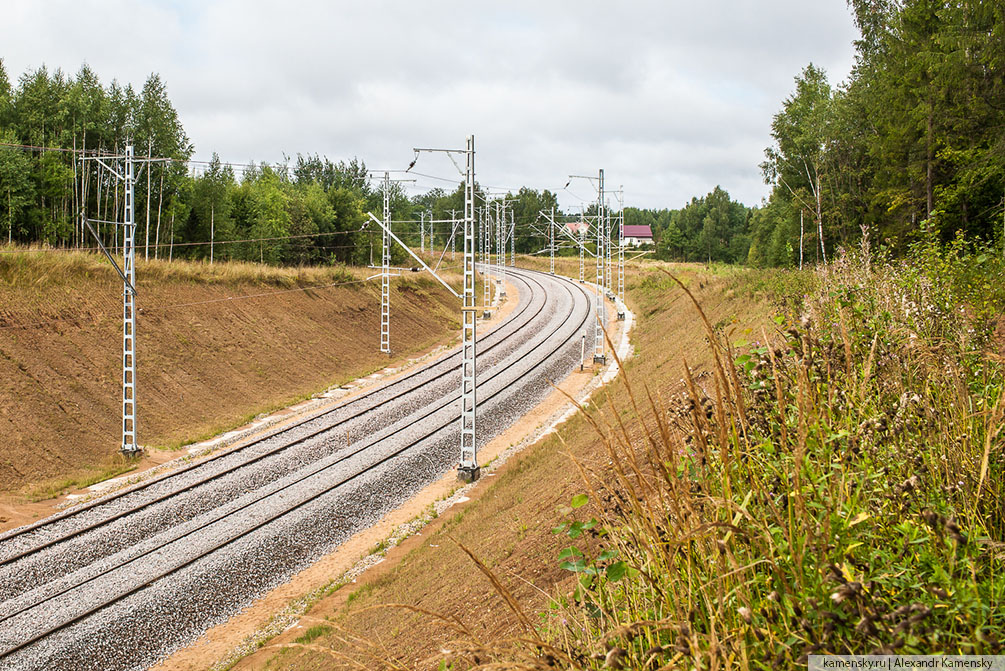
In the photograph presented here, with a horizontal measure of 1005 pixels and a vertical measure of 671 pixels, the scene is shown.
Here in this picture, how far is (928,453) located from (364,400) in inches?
1111

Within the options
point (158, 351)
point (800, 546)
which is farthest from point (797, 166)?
point (800, 546)

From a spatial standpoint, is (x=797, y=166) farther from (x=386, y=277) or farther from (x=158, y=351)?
(x=158, y=351)

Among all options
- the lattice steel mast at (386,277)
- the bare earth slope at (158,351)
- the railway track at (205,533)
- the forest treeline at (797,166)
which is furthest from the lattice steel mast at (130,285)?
the lattice steel mast at (386,277)

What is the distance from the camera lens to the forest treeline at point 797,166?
73.2 feet

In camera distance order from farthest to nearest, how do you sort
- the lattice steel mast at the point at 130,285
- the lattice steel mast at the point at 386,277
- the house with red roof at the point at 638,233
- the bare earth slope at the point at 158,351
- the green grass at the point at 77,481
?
the house with red roof at the point at 638,233 → the lattice steel mast at the point at 386,277 → the bare earth slope at the point at 158,351 → the lattice steel mast at the point at 130,285 → the green grass at the point at 77,481

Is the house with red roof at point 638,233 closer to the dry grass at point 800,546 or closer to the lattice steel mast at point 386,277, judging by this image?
the lattice steel mast at point 386,277

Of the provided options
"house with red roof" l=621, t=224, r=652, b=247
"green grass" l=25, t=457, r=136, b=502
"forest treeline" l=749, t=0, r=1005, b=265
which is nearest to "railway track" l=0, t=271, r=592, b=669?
"green grass" l=25, t=457, r=136, b=502

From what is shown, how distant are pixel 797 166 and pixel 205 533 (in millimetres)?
47332

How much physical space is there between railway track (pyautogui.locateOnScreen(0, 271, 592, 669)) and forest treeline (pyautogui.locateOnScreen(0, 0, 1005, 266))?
12701 mm

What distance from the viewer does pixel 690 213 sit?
120m

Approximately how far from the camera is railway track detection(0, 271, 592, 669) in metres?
12.2

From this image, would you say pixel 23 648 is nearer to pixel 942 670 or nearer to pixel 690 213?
pixel 942 670

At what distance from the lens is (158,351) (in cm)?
2900

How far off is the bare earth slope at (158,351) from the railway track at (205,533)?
3950mm
